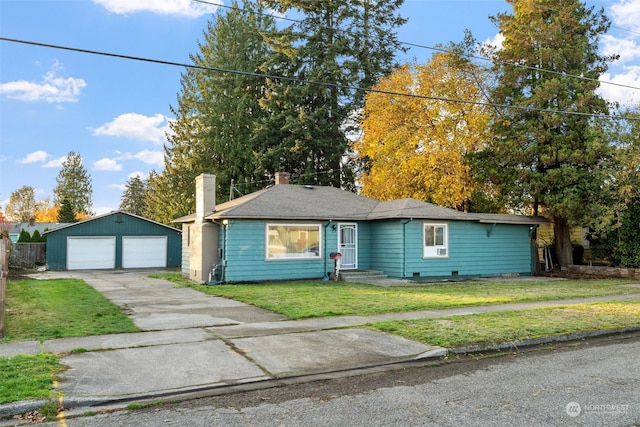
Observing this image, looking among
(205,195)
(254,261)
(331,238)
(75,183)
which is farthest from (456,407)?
(75,183)

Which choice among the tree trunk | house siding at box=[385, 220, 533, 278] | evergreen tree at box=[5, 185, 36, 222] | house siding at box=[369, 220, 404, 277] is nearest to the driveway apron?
house siding at box=[369, 220, 404, 277]

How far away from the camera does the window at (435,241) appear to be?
59.4ft

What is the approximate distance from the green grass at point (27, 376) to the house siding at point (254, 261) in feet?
33.8

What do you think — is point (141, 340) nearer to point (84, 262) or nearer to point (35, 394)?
point (35, 394)

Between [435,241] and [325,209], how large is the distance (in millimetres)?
4449

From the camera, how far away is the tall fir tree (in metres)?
33.2

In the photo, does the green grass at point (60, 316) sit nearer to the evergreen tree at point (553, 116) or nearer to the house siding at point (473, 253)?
the house siding at point (473, 253)

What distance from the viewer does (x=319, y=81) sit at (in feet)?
100

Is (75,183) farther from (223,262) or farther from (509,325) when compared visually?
(509,325)

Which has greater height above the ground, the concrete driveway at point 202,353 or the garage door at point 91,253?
the garage door at point 91,253

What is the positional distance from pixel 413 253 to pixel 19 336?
13170 millimetres

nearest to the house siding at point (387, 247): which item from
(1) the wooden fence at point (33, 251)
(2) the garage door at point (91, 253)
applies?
(2) the garage door at point (91, 253)

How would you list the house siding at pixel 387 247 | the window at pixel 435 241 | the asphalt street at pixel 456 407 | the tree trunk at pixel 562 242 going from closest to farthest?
the asphalt street at pixel 456 407, the house siding at pixel 387 247, the window at pixel 435 241, the tree trunk at pixel 562 242

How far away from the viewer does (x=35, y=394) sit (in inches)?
183
